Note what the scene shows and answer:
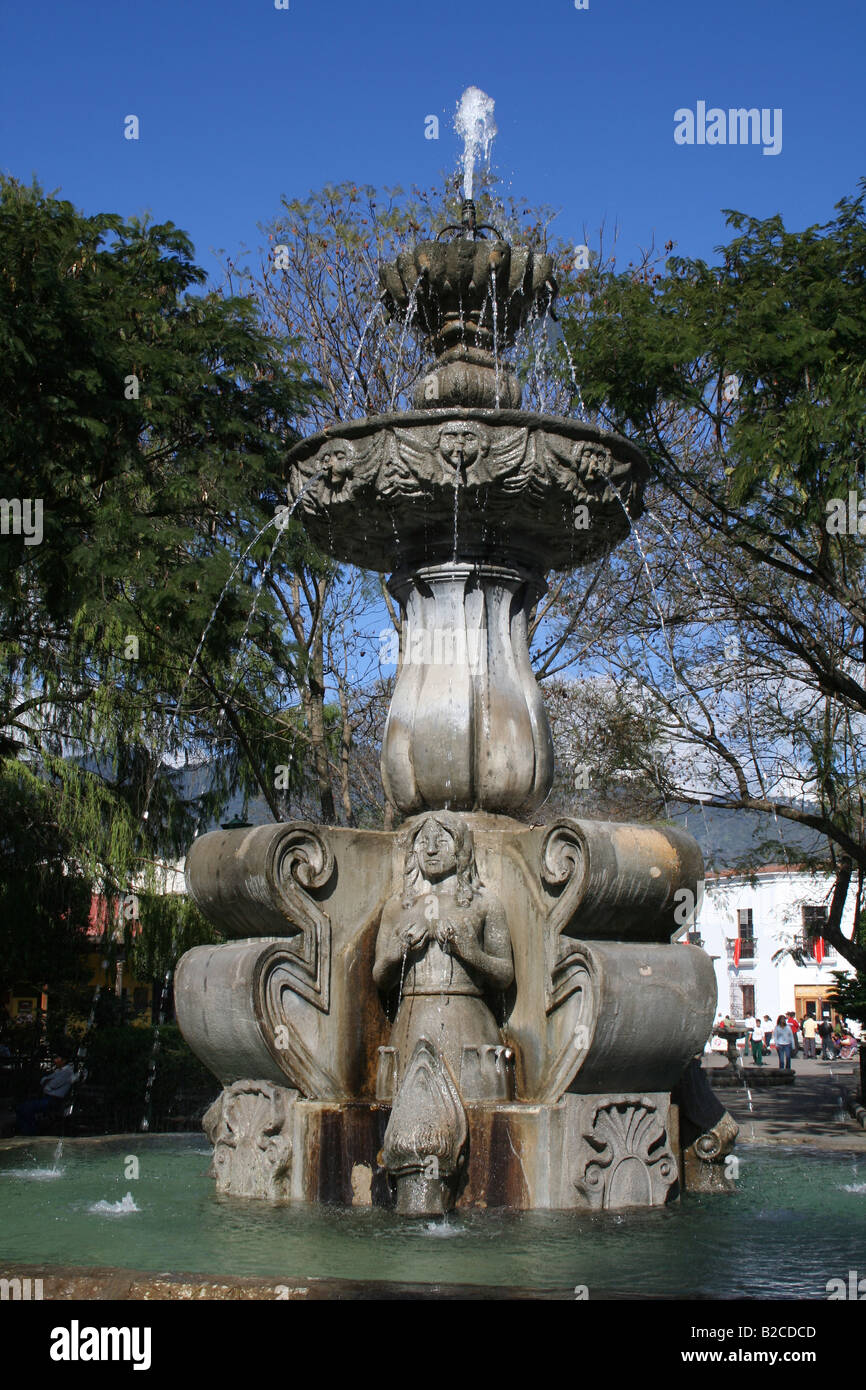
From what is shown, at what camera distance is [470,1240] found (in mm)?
5402

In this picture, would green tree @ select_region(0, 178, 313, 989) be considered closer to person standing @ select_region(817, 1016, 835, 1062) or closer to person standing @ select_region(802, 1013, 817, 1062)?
person standing @ select_region(817, 1016, 835, 1062)

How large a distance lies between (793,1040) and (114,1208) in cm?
3493

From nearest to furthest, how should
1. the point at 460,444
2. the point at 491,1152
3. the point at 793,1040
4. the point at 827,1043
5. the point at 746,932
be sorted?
the point at 491,1152 < the point at 460,444 < the point at 793,1040 < the point at 827,1043 < the point at 746,932

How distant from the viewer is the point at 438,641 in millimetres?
7781

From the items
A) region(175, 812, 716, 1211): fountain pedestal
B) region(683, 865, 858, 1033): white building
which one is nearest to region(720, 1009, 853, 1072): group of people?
region(683, 865, 858, 1033): white building

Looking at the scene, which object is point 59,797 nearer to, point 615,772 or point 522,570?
point 615,772

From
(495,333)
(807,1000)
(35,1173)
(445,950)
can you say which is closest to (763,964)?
(807,1000)

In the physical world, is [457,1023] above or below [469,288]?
below

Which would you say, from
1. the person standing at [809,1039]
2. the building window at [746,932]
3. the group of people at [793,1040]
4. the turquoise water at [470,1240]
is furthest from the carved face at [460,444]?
the building window at [746,932]

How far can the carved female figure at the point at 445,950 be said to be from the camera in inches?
265

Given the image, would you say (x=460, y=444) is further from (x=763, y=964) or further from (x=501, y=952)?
(x=763, y=964)

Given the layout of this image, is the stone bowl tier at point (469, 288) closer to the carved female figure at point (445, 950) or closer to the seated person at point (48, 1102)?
the carved female figure at point (445, 950)

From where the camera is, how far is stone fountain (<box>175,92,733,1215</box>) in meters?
6.34

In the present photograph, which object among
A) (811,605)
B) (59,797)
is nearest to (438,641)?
(811,605)
